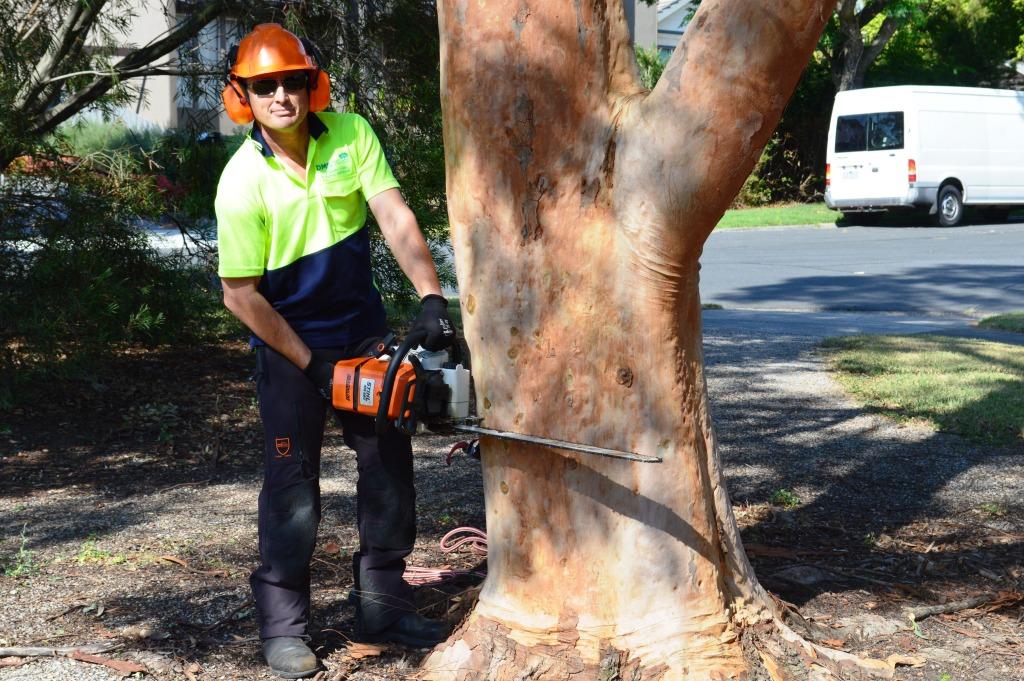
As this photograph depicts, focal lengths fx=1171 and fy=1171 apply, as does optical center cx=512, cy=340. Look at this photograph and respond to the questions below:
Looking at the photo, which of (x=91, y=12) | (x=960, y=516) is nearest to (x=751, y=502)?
(x=960, y=516)

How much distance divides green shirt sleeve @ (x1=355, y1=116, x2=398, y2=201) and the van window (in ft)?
65.0

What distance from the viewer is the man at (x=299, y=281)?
3453 mm

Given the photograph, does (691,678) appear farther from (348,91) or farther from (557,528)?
(348,91)

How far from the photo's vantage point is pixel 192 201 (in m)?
7.16

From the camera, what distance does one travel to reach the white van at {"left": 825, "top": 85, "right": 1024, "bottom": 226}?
70.9 ft

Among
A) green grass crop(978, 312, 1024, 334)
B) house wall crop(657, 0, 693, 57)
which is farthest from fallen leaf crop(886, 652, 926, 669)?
house wall crop(657, 0, 693, 57)

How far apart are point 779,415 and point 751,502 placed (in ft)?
6.52

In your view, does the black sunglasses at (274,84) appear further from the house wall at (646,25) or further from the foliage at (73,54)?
the house wall at (646,25)

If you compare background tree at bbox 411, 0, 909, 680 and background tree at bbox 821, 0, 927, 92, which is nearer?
background tree at bbox 411, 0, 909, 680

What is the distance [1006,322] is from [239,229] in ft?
28.8

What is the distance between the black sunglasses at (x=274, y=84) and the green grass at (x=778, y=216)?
63.3 ft

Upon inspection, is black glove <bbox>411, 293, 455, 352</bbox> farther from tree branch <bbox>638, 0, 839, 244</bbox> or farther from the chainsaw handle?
tree branch <bbox>638, 0, 839, 244</bbox>

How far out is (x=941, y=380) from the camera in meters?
7.67

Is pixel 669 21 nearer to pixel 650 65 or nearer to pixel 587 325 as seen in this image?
pixel 650 65
